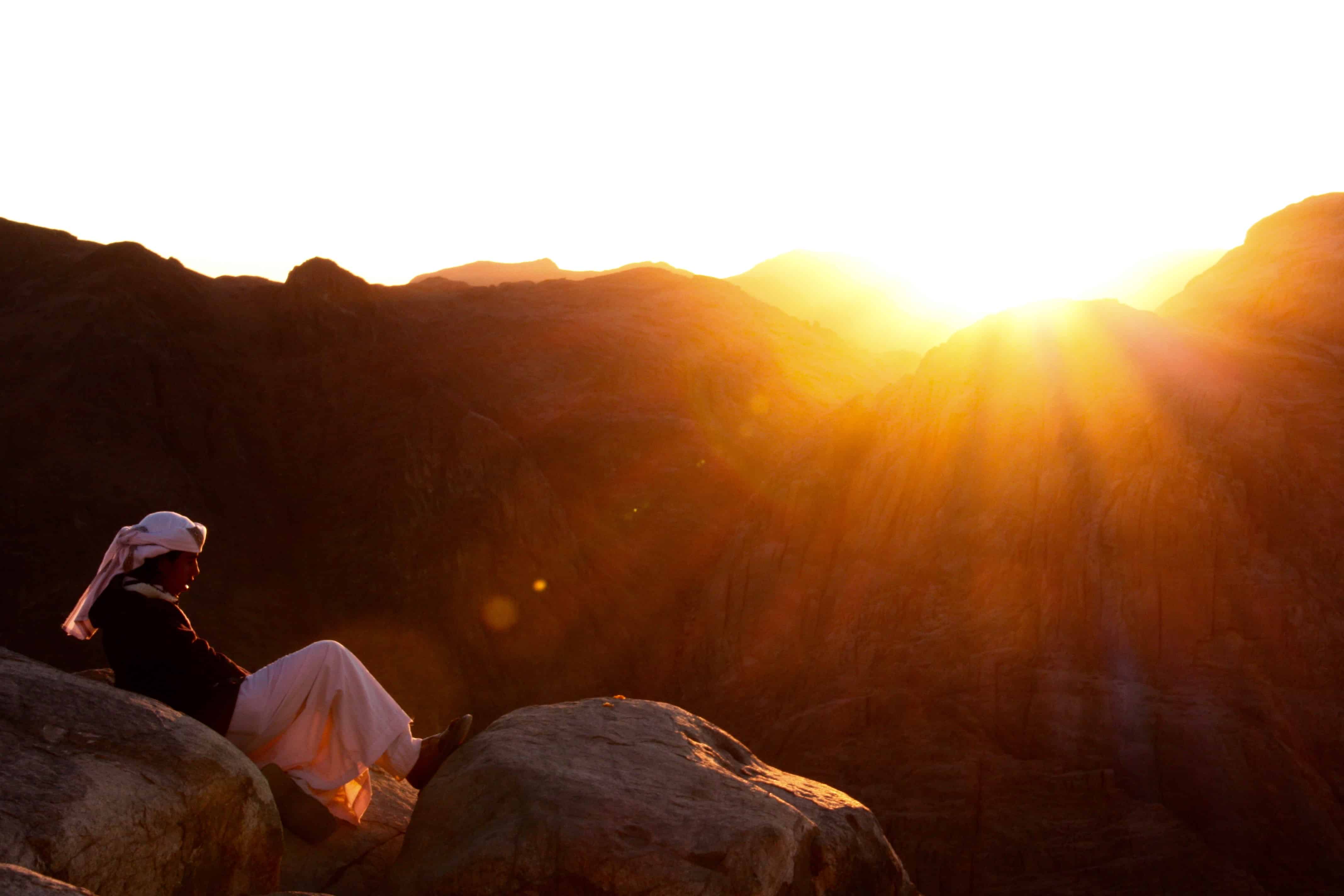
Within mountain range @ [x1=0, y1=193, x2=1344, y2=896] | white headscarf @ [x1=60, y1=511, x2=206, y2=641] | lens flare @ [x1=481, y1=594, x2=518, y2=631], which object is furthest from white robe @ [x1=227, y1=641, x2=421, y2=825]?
lens flare @ [x1=481, y1=594, x2=518, y2=631]

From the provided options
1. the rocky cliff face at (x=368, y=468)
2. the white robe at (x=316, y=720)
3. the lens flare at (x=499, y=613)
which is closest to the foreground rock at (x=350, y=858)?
the white robe at (x=316, y=720)

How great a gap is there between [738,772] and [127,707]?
268 cm

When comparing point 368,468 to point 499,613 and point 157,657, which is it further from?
point 157,657

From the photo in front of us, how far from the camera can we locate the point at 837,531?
15.9 m

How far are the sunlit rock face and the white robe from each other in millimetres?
8417

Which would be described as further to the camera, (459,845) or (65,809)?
(459,845)

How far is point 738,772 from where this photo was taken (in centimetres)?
493

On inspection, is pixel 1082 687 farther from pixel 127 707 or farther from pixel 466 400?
pixel 466 400

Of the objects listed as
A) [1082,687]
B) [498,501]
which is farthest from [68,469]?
[1082,687]

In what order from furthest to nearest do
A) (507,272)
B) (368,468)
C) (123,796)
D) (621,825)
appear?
(507,272), (368,468), (621,825), (123,796)

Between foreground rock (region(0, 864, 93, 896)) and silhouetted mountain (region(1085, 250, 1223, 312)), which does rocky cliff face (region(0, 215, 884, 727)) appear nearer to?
foreground rock (region(0, 864, 93, 896))

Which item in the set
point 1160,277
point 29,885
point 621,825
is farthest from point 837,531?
point 1160,277

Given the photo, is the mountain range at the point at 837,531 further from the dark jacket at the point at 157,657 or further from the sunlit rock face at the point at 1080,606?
the dark jacket at the point at 157,657

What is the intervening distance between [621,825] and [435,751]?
123cm
